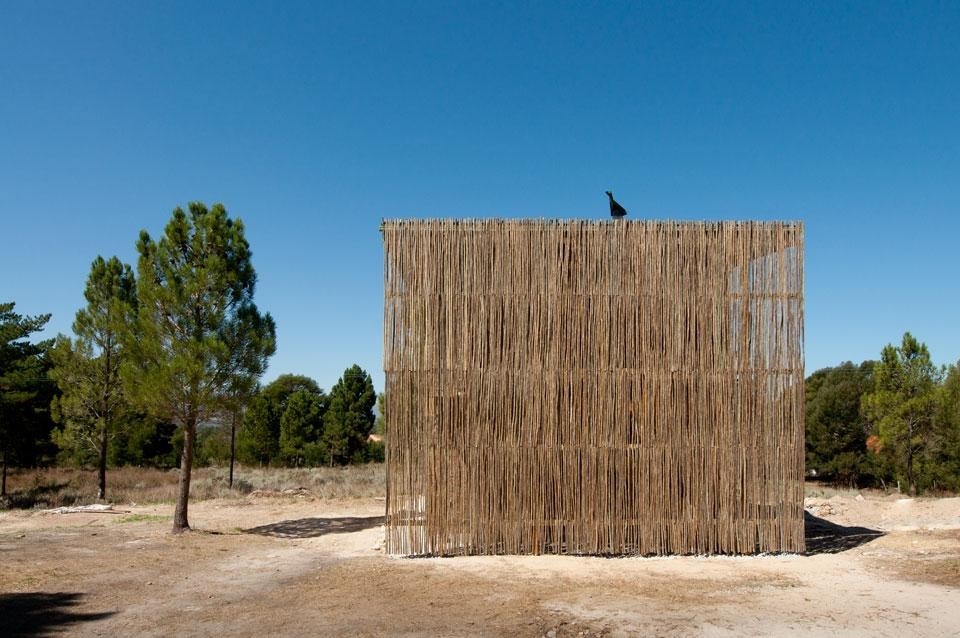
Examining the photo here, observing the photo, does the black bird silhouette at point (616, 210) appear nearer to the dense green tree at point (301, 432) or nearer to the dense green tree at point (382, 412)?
the dense green tree at point (382, 412)

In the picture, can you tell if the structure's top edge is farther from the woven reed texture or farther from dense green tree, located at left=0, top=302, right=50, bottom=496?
dense green tree, located at left=0, top=302, right=50, bottom=496

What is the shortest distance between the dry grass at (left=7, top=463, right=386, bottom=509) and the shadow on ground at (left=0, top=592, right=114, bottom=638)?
34.8 feet

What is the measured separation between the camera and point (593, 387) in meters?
10.1

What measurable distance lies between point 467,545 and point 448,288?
154 inches

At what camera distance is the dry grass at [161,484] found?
1819 centimetres

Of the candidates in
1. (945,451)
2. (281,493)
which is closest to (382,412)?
(281,493)

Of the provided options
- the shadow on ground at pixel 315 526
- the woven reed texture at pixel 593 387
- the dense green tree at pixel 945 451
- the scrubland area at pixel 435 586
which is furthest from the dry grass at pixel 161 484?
the dense green tree at pixel 945 451

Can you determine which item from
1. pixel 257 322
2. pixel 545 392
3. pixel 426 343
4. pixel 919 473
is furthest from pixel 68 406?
pixel 919 473

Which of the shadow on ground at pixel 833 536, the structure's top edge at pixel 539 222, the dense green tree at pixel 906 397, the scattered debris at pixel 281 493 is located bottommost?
the scattered debris at pixel 281 493

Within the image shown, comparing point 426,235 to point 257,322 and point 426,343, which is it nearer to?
point 426,343

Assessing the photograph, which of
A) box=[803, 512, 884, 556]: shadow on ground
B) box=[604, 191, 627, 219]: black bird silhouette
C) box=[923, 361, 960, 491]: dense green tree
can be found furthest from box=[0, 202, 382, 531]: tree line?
box=[923, 361, 960, 491]: dense green tree

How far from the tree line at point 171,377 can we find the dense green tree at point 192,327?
20 millimetres

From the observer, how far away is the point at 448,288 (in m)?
10.1

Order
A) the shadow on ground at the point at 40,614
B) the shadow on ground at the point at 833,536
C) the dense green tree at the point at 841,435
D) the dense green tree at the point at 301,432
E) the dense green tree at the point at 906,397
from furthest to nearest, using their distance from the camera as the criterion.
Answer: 1. the dense green tree at the point at 301,432
2. the dense green tree at the point at 841,435
3. the dense green tree at the point at 906,397
4. the shadow on ground at the point at 833,536
5. the shadow on ground at the point at 40,614
